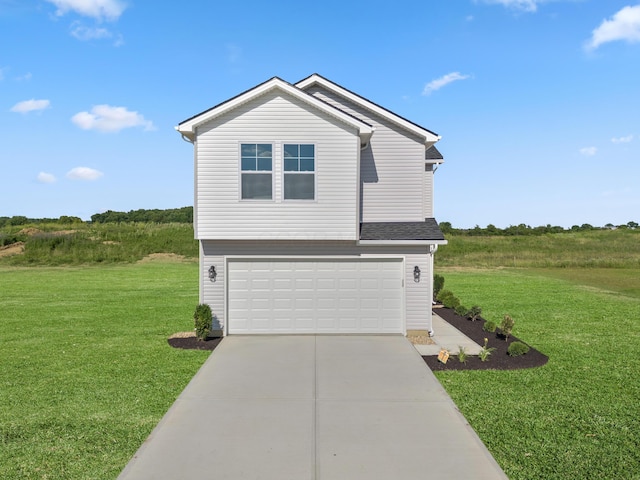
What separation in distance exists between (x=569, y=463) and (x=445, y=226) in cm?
6154

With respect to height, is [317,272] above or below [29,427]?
above

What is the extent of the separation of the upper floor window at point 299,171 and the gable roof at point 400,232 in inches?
78.2

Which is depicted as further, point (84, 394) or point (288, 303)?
point (288, 303)

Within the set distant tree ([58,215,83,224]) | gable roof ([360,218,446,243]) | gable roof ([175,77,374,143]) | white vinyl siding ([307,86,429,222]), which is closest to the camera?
gable roof ([175,77,374,143])

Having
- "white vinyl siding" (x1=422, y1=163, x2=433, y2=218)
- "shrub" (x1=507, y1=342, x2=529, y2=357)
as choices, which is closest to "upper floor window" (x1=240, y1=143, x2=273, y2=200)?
"white vinyl siding" (x1=422, y1=163, x2=433, y2=218)

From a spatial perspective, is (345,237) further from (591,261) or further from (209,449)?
(591,261)

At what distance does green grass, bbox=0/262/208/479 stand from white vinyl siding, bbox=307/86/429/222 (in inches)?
257

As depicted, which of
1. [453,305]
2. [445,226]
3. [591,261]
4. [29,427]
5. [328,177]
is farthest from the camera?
[445,226]

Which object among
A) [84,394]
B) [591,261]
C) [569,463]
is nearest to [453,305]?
[569,463]

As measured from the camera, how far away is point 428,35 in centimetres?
1650

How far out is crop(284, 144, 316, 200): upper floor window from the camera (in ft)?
40.8

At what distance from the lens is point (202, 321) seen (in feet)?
40.8

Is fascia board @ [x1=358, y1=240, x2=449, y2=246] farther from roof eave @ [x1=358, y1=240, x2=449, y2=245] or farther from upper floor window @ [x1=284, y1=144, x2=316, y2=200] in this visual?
upper floor window @ [x1=284, y1=144, x2=316, y2=200]

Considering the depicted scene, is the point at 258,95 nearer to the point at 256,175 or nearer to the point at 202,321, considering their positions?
the point at 256,175
